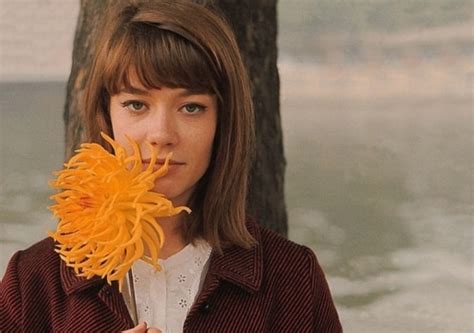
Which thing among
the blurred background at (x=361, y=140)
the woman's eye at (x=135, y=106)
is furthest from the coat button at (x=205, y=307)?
the blurred background at (x=361, y=140)

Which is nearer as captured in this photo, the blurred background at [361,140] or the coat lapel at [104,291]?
the coat lapel at [104,291]

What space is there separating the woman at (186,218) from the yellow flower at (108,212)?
0.10 m

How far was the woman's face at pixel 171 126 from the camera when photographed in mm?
1574

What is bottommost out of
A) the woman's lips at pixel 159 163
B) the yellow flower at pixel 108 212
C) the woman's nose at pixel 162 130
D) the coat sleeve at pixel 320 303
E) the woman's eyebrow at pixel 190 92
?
the coat sleeve at pixel 320 303

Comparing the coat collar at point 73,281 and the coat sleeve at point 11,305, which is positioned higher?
the coat collar at point 73,281

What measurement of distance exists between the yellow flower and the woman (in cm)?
10

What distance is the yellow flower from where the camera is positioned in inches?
56.7

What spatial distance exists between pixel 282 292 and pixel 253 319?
9 cm

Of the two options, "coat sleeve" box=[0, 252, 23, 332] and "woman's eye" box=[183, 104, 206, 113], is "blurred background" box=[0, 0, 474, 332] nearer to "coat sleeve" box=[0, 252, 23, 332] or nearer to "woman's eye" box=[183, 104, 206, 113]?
"coat sleeve" box=[0, 252, 23, 332]

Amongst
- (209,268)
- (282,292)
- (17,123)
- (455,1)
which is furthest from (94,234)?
(455,1)

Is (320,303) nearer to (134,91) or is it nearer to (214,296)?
(214,296)

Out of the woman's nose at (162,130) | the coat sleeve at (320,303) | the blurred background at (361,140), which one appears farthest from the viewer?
the blurred background at (361,140)

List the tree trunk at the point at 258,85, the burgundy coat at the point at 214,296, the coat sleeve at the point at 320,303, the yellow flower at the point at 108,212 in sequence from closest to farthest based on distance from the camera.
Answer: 1. the yellow flower at the point at 108,212
2. the burgundy coat at the point at 214,296
3. the coat sleeve at the point at 320,303
4. the tree trunk at the point at 258,85

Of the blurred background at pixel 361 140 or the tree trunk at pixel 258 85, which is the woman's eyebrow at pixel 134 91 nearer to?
the tree trunk at pixel 258 85
